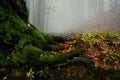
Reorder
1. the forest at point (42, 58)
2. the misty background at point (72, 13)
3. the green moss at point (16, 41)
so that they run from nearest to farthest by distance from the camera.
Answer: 1. the forest at point (42, 58)
2. the green moss at point (16, 41)
3. the misty background at point (72, 13)

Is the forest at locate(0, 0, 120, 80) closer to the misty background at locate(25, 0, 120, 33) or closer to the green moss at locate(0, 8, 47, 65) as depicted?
the green moss at locate(0, 8, 47, 65)

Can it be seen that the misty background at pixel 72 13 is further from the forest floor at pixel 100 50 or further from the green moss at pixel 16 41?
the green moss at pixel 16 41

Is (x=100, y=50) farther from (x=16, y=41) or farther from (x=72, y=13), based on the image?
(x=72, y=13)

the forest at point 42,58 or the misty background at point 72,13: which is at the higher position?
the misty background at point 72,13

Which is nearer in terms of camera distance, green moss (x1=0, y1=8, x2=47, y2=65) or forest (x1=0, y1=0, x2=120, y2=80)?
forest (x1=0, y1=0, x2=120, y2=80)

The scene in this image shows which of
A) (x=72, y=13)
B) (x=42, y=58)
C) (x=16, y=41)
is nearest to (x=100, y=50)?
(x=42, y=58)

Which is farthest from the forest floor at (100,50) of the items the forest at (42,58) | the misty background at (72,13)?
the misty background at (72,13)

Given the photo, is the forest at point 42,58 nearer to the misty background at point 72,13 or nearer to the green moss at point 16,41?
the green moss at point 16,41

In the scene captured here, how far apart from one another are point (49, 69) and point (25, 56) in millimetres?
851

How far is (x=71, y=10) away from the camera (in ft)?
193

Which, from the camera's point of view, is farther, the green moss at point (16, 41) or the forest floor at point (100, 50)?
the forest floor at point (100, 50)

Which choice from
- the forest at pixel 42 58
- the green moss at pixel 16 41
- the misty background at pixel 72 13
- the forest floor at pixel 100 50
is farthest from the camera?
the misty background at pixel 72 13

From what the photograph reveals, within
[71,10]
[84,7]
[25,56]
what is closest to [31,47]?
[25,56]

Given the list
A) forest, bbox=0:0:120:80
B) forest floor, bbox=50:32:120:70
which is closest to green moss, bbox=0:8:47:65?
forest, bbox=0:0:120:80
